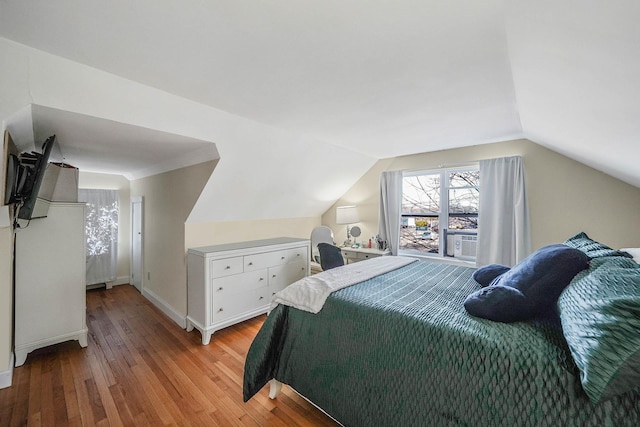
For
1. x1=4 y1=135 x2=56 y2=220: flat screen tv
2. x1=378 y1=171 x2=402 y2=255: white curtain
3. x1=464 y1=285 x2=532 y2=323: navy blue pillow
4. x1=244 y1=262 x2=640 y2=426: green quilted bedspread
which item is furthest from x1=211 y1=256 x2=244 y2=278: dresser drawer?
x1=378 y1=171 x2=402 y2=255: white curtain

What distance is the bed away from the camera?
968mm

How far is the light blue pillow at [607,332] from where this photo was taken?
31.4 inches

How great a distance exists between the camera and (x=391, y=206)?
14.0 ft

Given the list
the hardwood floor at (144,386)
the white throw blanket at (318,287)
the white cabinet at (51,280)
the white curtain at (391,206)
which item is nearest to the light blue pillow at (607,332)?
the white throw blanket at (318,287)

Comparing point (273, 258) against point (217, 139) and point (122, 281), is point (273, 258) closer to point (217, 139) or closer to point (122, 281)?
point (217, 139)

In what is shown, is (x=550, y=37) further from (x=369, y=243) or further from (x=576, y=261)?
(x=369, y=243)

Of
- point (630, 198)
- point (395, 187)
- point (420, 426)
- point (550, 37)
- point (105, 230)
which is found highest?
point (550, 37)

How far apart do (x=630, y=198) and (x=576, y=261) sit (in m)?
2.45

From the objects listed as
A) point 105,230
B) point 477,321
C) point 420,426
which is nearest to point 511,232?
point 477,321

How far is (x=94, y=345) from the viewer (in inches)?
102

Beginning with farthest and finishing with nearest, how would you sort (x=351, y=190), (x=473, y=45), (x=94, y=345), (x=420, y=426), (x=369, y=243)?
1. (x=351, y=190)
2. (x=369, y=243)
3. (x=94, y=345)
4. (x=473, y=45)
5. (x=420, y=426)

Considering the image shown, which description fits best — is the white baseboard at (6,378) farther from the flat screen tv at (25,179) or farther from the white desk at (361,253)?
the white desk at (361,253)

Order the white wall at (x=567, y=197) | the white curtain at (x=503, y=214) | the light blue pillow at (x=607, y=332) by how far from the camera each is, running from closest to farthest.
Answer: the light blue pillow at (x=607, y=332)
the white wall at (x=567, y=197)
the white curtain at (x=503, y=214)

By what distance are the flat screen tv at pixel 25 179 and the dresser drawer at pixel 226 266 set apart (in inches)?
57.5
